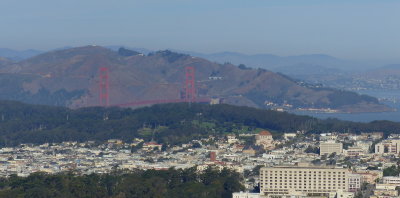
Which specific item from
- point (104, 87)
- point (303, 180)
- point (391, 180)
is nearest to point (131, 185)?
point (303, 180)

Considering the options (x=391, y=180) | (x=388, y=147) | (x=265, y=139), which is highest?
(x=388, y=147)

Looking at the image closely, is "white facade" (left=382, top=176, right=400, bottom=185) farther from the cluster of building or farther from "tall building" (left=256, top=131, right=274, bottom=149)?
"tall building" (left=256, top=131, right=274, bottom=149)

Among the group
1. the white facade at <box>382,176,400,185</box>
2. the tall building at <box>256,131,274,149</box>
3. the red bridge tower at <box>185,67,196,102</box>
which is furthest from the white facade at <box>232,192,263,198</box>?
the red bridge tower at <box>185,67,196,102</box>

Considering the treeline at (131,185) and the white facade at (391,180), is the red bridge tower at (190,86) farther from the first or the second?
the white facade at (391,180)

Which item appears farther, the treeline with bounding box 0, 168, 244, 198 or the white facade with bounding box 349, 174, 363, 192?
the white facade with bounding box 349, 174, 363, 192

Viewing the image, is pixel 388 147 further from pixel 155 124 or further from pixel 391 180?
pixel 155 124

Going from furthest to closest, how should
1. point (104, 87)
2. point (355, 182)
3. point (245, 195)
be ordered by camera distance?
point (104, 87), point (355, 182), point (245, 195)
